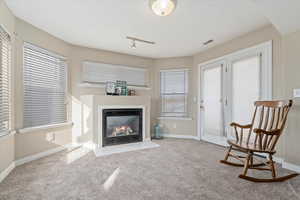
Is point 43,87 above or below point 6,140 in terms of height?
above

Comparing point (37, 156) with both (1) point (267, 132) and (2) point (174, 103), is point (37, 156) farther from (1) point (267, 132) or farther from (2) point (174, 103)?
(1) point (267, 132)

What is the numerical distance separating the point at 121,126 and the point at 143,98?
0.86m

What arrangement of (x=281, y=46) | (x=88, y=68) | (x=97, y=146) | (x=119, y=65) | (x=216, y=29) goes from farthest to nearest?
(x=119, y=65), (x=88, y=68), (x=97, y=146), (x=216, y=29), (x=281, y=46)

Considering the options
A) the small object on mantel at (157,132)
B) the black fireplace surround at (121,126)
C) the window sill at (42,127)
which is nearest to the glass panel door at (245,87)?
the small object on mantel at (157,132)

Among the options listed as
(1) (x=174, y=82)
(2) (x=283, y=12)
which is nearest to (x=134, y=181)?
(2) (x=283, y=12)

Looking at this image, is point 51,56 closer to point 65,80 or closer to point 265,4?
point 65,80

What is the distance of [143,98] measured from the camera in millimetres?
3766

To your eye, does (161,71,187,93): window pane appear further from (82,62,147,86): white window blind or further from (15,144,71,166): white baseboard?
(15,144,71,166): white baseboard

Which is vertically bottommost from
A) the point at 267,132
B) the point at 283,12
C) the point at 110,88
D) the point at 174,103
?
the point at 267,132

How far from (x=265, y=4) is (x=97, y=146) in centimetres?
357

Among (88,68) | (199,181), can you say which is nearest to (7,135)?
(88,68)

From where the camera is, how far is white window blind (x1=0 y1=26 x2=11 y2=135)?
1.93 m

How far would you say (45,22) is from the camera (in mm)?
2461

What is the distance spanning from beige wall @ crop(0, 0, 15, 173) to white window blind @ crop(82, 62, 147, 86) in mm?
1460
